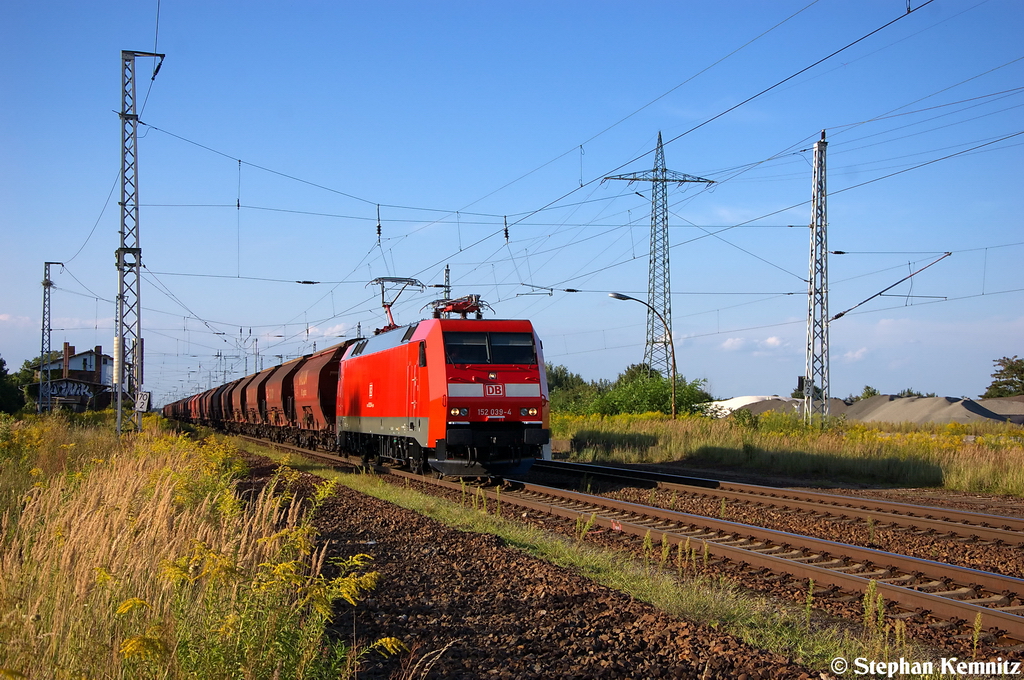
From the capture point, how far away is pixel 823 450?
21.9 meters

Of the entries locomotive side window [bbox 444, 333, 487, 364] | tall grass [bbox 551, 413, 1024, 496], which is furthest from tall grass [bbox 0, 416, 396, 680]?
tall grass [bbox 551, 413, 1024, 496]

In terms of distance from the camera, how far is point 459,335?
16141mm

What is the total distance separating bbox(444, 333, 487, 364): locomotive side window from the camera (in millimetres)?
15883

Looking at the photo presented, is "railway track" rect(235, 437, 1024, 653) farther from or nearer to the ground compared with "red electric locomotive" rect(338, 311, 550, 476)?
nearer to the ground

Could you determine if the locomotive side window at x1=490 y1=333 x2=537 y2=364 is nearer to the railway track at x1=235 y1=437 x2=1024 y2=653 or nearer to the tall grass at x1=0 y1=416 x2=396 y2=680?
the railway track at x1=235 y1=437 x2=1024 y2=653

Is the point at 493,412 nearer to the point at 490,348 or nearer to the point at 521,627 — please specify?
the point at 490,348

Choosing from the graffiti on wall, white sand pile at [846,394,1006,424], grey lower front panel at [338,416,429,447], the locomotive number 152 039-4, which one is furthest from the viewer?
the graffiti on wall

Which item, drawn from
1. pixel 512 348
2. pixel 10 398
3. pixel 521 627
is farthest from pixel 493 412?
pixel 10 398

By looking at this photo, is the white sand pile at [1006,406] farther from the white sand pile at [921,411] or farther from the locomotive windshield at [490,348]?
the locomotive windshield at [490,348]

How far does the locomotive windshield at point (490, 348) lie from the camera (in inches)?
628

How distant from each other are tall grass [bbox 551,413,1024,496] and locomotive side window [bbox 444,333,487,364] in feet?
30.6

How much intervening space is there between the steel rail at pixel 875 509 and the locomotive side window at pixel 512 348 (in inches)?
147

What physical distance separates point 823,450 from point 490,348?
11144 mm

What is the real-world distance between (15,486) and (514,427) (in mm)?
8636
